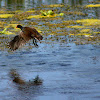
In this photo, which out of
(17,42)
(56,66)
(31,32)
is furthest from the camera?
(17,42)

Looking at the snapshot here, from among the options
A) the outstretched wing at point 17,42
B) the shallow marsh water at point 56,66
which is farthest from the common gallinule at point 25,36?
the shallow marsh water at point 56,66

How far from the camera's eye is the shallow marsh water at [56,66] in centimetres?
929

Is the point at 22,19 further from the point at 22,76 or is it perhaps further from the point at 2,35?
the point at 22,76

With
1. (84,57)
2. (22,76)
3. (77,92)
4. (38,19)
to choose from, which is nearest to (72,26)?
(38,19)

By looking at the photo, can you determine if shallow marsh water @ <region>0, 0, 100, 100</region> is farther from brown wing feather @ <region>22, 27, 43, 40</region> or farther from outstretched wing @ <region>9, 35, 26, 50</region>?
brown wing feather @ <region>22, 27, 43, 40</region>

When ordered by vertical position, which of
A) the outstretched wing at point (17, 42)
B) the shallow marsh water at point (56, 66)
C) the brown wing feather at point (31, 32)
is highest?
the brown wing feather at point (31, 32)

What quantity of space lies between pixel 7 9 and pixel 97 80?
1515cm

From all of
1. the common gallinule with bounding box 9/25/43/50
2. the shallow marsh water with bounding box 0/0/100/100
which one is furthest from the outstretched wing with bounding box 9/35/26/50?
the shallow marsh water with bounding box 0/0/100/100

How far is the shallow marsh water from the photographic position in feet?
30.5

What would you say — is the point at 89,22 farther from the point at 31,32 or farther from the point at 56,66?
the point at 56,66

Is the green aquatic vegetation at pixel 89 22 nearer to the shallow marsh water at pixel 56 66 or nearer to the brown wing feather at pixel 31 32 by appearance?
the shallow marsh water at pixel 56 66

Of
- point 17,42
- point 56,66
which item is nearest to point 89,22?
point 17,42

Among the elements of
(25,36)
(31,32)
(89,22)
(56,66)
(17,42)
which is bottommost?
(56,66)

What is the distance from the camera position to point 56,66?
11.8 meters
